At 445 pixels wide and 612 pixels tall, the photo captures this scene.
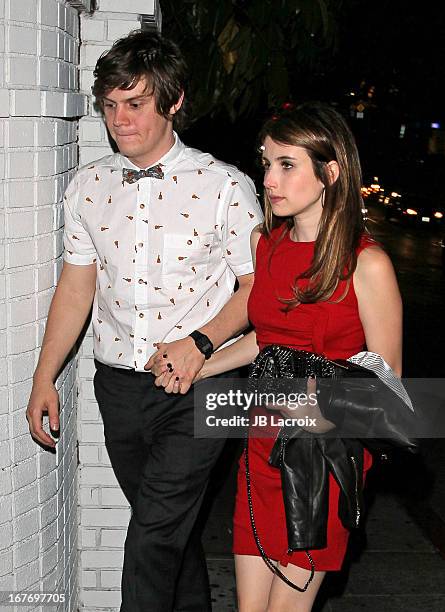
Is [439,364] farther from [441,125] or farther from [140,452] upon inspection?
[441,125]

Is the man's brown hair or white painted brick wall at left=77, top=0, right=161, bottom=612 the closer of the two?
the man's brown hair

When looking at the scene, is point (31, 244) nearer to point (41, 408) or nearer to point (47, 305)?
point (47, 305)

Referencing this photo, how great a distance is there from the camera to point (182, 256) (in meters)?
3.75

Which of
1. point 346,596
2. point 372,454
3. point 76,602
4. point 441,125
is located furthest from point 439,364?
point 441,125

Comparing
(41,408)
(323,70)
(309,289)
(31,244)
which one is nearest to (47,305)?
(31,244)

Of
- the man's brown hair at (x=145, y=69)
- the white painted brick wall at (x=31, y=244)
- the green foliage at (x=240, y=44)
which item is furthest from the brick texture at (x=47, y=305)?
the green foliage at (x=240, y=44)

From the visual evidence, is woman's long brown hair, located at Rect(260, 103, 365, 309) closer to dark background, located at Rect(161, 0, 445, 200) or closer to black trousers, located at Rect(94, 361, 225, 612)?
dark background, located at Rect(161, 0, 445, 200)

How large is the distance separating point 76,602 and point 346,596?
135 cm

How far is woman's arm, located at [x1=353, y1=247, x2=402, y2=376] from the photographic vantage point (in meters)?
3.36

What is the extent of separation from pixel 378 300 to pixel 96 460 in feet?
5.31

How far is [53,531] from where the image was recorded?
4.04m

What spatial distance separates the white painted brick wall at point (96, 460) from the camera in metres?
4.16

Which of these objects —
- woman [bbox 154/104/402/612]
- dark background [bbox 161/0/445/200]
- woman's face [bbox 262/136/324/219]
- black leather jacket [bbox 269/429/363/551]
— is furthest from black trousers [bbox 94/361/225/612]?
dark background [bbox 161/0/445/200]

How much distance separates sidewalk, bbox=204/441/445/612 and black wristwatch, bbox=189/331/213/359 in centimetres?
173
